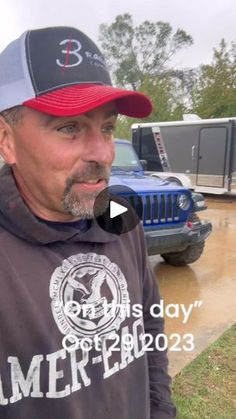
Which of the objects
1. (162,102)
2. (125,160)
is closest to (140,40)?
(162,102)

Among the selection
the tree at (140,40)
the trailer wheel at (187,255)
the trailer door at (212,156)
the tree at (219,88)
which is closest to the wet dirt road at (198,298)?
the trailer wheel at (187,255)

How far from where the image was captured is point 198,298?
4.14 metres

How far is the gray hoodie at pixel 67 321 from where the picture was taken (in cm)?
95

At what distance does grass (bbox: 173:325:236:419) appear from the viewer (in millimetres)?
2340

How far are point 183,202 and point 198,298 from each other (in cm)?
111

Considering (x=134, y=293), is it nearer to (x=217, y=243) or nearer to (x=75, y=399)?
(x=75, y=399)

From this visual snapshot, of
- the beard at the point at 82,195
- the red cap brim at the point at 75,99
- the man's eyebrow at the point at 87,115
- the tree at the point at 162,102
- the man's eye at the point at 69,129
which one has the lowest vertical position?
the tree at the point at 162,102

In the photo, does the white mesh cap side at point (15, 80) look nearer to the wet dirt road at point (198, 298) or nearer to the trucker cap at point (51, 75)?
the trucker cap at point (51, 75)

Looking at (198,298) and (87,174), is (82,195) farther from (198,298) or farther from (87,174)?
(198,298)

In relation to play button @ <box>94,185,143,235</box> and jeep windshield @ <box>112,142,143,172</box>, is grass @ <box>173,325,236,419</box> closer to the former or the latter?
play button @ <box>94,185,143,235</box>

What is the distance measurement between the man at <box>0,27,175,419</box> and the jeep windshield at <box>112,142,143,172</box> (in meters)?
4.28

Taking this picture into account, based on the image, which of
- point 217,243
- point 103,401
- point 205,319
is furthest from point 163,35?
point 103,401

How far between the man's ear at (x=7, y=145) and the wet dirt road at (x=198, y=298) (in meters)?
2.23

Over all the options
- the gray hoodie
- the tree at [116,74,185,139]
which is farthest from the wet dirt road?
the tree at [116,74,185,139]
